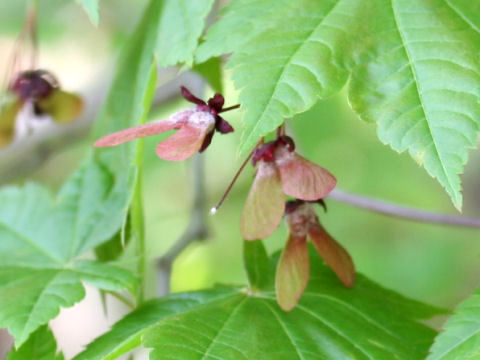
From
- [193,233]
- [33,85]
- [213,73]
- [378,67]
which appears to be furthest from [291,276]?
[193,233]

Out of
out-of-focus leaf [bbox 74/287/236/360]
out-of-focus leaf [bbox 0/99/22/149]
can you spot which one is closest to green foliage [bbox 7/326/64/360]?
out-of-focus leaf [bbox 74/287/236/360]

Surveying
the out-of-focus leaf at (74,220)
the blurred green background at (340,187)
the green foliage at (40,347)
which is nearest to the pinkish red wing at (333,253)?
the out-of-focus leaf at (74,220)

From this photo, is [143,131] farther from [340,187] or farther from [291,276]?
[340,187]

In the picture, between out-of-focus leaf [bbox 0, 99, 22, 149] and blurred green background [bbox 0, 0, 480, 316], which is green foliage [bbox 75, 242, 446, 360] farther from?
blurred green background [bbox 0, 0, 480, 316]

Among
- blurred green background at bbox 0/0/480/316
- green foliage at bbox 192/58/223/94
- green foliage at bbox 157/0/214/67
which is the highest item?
green foliage at bbox 157/0/214/67

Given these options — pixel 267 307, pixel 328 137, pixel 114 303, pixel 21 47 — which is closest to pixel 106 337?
pixel 267 307

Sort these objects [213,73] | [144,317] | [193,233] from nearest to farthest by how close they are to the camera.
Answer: [144,317], [213,73], [193,233]

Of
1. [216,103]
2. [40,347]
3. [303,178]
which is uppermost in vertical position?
[216,103]
